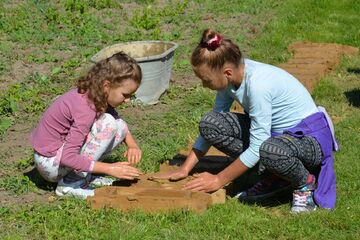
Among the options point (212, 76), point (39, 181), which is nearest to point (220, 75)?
point (212, 76)

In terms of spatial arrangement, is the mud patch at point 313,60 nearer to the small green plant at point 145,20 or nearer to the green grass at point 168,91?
the green grass at point 168,91

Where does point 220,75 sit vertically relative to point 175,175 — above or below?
above

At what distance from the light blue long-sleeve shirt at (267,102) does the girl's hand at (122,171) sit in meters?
0.71

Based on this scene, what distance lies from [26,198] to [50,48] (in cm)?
384

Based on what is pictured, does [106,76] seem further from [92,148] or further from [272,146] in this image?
[272,146]

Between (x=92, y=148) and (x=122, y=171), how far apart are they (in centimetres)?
31

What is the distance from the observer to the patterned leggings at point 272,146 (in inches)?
161

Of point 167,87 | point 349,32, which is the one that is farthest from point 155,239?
point 349,32

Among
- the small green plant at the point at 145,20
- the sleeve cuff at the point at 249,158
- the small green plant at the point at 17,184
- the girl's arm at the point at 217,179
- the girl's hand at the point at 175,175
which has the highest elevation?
the sleeve cuff at the point at 249,158

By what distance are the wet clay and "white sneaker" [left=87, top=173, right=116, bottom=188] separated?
37 centimetres

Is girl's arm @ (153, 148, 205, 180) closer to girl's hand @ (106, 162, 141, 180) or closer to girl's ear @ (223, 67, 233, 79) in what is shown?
girl's hand @ (106, 162, 141, 180)

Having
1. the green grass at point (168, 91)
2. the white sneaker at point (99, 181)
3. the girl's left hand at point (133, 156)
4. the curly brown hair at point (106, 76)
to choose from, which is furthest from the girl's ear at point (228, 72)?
the white sneaker at point (99, 181)

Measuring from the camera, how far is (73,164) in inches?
170

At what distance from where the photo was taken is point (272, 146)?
4.10 m
